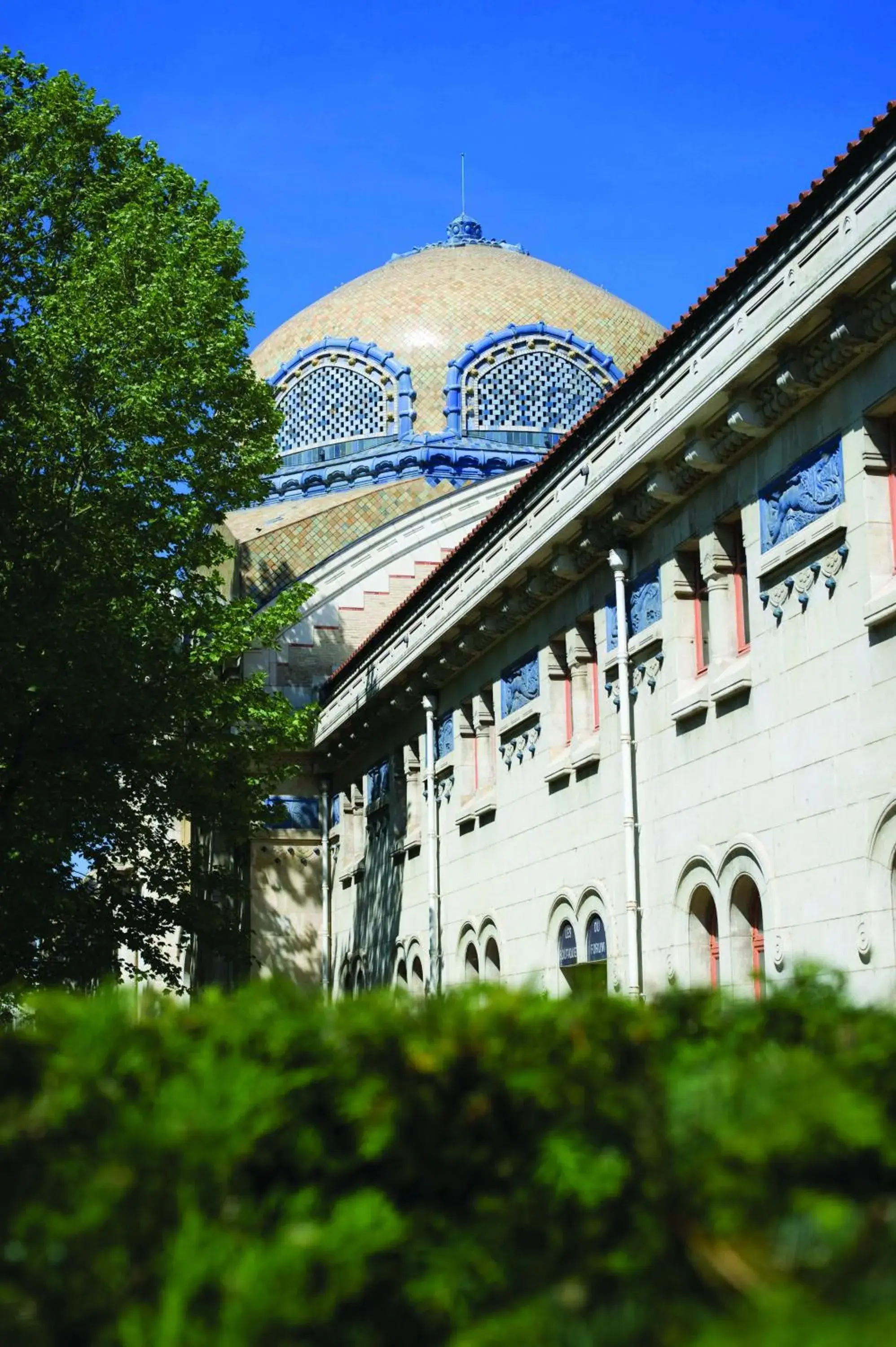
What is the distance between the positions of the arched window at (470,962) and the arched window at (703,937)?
7.88 metres

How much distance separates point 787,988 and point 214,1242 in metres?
2.47

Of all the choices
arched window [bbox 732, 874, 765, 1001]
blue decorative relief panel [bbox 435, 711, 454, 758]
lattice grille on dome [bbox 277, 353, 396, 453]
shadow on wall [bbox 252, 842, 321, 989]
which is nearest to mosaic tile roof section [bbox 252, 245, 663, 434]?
lattice grille on dome [bbox 277, 353, 396, 453]

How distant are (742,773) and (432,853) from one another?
1100 centimetres

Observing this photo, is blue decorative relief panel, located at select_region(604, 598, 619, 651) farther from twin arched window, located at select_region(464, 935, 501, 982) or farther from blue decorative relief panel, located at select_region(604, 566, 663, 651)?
twin arched window, located at select_region(464, 935, 501, 982)

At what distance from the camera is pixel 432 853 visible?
27.0 metres

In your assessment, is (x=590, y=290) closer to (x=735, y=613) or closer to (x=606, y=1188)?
(x=735, y=613)

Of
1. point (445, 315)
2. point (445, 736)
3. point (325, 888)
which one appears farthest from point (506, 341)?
point (445, 736)

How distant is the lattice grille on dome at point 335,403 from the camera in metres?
46.2

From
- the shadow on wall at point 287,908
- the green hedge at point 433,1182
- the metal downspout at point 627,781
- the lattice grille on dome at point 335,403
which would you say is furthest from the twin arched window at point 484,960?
the lattice grille on dome at point 335,403

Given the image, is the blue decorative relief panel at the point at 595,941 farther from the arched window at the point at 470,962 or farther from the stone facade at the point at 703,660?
the arched window at the point at 470,962

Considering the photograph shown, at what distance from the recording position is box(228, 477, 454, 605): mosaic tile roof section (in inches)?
1593

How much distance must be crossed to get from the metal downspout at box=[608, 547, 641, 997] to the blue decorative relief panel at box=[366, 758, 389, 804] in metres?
11.8

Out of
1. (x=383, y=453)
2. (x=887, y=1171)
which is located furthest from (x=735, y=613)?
(x=383, y=453)

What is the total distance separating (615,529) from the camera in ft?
64.4
